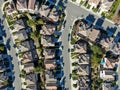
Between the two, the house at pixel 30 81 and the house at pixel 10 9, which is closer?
the house at pixel 10 9

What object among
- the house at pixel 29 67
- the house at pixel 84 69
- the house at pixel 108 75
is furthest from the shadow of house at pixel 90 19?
the house at pixel 29 67

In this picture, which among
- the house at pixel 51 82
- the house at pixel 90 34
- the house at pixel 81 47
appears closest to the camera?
the house at pixel 90 34

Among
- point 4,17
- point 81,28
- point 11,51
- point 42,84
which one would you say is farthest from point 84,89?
point 4,17

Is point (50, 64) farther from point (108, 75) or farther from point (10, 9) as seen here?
point (10, 9)

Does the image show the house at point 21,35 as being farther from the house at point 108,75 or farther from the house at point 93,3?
the house at point 108,75

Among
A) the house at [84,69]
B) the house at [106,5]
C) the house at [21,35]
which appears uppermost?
the house at [106,5]

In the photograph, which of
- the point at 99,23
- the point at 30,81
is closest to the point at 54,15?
the point at 99,23

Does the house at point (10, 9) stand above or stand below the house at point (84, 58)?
above

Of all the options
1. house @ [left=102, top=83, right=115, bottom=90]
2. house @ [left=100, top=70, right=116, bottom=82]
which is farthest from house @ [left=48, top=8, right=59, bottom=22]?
house @ [left=102, top=83, right=115, bottom=90]

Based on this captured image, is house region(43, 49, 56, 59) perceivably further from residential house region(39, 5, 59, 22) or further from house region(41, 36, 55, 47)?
residential house region(39, 5, 59, 22)

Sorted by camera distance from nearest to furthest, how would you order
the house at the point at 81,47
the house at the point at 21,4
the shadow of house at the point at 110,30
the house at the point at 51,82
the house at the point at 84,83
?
the house at the point at 21,4 → the shadow of house at the point at 110,30 → the house at the point at 81,47 → the house at the point at 51,82 → the house at the point at 84,83
